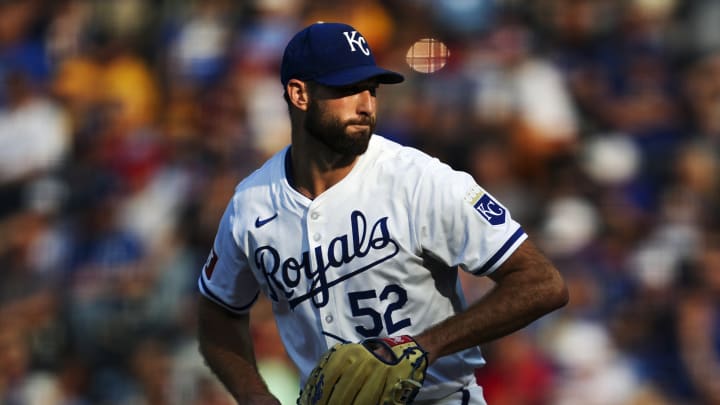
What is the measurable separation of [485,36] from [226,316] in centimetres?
469

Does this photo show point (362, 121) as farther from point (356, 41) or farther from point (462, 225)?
point (462, 225)

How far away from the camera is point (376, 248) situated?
12.6 feet

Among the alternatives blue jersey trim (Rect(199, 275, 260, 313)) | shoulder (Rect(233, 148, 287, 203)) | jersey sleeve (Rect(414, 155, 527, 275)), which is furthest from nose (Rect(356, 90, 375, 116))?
blue jersey trim (Rect(199, 275, 260, 313))

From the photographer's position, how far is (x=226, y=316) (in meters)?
4.38

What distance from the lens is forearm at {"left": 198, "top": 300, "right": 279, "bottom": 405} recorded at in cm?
414

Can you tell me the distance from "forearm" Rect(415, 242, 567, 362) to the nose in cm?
75

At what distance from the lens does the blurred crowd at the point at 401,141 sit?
279 inches

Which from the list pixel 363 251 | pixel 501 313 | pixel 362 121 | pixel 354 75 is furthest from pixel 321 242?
pixel 501 313

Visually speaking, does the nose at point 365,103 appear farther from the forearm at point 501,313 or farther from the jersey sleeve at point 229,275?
the forearm at point 501,313

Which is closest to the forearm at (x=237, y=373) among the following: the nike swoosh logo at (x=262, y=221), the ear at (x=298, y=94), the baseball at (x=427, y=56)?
the nike swoosh logo at (x=262, y=221)

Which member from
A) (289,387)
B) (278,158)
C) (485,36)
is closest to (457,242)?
(278,158)

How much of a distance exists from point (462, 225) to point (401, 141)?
4.51m

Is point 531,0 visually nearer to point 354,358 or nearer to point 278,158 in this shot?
point 278,158

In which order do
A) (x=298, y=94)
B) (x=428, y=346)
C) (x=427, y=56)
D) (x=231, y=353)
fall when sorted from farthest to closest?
(x=427, y=56) → (x=231, y=353) → (x=298, y=94) → (x=428, y=346)
